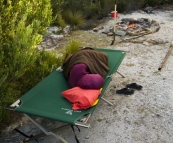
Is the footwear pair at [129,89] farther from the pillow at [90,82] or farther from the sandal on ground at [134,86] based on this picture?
the pillow at [90,82]

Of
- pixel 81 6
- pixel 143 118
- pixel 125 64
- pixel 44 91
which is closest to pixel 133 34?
pixel 125 64

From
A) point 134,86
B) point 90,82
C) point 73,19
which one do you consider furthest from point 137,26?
point 90,82

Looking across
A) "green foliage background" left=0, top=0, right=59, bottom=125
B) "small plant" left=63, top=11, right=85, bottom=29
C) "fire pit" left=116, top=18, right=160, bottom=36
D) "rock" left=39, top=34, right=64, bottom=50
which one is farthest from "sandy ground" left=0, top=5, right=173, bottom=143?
"small plant" left=63, top=11, right=85, bottom=29

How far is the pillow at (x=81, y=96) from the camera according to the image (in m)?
2.85

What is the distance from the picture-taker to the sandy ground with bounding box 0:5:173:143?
313 cm

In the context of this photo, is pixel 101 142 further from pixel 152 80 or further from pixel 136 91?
pixel 152 80

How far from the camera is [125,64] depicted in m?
5.03

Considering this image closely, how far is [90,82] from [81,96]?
29 centimetres

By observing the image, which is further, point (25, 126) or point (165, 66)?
point (165, 66)

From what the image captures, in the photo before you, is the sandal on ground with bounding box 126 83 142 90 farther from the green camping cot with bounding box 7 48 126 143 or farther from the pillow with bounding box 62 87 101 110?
the pillow with bounding box 62 87 101 110

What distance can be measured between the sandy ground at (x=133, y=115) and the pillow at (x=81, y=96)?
0.52m

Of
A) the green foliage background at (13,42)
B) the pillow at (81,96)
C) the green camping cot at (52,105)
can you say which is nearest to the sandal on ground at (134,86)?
the green camping cot at (52,105)

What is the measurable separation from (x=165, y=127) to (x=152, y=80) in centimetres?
127

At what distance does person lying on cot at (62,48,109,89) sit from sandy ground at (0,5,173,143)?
21.2 inches
